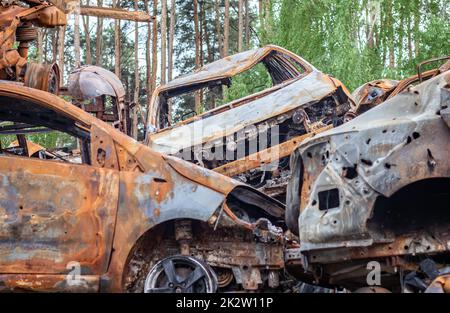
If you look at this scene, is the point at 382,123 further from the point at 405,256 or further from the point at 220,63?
the point at 220,63

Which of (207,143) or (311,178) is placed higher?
(207,143)

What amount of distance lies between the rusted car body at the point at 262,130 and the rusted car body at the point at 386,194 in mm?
3940

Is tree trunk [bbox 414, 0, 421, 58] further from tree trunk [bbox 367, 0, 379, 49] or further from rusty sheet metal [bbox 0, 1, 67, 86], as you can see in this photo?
rusty sheet metal [bbox 0, 1, 67, 86]

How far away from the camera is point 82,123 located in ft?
21.4

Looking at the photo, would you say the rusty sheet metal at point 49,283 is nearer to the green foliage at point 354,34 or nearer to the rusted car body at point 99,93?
the rusted car body at point 99,93

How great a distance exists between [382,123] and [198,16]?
3240 centimetres

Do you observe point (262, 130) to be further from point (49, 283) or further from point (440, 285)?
point (440, 285)

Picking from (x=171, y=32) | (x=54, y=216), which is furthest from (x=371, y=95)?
(x=171, y=32)

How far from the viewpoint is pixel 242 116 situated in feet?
34.3

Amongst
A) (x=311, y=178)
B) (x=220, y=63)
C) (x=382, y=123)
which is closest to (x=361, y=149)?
(x=382, y=123)

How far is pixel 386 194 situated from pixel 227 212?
1.54 meters

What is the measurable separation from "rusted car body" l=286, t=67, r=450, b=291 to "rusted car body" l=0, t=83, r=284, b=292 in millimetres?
788

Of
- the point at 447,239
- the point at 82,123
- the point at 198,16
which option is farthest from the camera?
the point at 198,16
